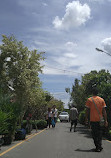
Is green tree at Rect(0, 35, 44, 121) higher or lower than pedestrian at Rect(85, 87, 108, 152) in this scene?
higher

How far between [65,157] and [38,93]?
13840 millimetres

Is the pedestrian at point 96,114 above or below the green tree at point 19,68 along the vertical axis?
below

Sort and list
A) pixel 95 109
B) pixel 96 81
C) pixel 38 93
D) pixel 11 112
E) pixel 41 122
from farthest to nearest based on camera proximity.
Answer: pixel 96 81, pixel 38 93, pixel 41 122, pixel 11 112, pixel 95 109

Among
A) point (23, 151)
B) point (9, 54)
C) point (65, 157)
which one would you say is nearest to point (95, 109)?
point (65, 157)

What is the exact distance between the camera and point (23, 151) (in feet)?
26.0

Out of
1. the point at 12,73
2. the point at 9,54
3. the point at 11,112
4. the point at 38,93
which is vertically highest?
the point at 9,54

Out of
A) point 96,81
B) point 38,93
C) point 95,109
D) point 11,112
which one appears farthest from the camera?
point 96,81

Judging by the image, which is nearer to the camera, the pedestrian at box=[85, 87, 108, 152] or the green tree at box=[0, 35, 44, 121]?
the pedestrian at box=[85, 87, 108, 152]

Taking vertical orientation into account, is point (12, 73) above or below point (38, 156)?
above

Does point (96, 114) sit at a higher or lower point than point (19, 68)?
lower

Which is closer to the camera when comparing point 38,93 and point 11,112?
point 11,112

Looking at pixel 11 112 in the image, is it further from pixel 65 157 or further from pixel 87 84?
pixel 87 84

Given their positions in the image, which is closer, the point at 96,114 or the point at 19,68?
the point at 96,114

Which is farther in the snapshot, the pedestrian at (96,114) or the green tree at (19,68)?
the green tree at (19,68)
